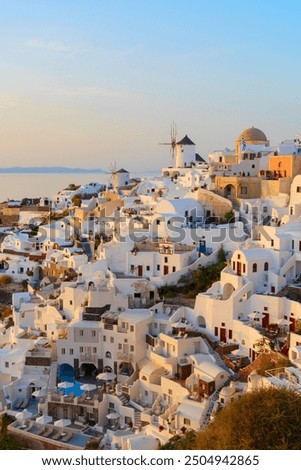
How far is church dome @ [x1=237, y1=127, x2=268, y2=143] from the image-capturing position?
97.0ft

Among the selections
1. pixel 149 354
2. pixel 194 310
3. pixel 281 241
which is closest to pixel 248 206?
pixel 281 241

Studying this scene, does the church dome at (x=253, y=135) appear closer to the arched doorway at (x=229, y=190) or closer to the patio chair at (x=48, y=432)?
the arched doorway at (x=229, y=190)

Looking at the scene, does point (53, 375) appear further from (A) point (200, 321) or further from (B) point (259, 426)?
(B) point (259, 426)

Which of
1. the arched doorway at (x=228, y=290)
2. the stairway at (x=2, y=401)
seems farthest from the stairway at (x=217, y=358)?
the stairway at (x=2, y=401)

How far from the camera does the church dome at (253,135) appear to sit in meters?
29.6

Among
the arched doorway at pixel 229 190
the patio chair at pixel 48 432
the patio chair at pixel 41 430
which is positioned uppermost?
the arched doorway at pixel 229 190

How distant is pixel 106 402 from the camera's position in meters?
14.5

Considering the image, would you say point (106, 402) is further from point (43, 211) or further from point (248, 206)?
point (43, 211)

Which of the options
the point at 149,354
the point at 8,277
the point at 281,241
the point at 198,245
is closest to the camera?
the point at 149,354

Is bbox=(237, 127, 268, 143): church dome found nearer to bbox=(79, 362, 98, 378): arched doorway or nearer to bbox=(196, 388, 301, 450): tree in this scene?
bbox=(79, 362, 98, 378): arched doorway

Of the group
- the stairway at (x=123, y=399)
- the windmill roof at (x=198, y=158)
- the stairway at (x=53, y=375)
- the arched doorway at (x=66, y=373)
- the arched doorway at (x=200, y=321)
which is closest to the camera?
the stairway at (x=123, y=399)

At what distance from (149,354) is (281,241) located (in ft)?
17.0

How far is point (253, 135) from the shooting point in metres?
29.7

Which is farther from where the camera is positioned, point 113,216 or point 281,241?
point 113,216
